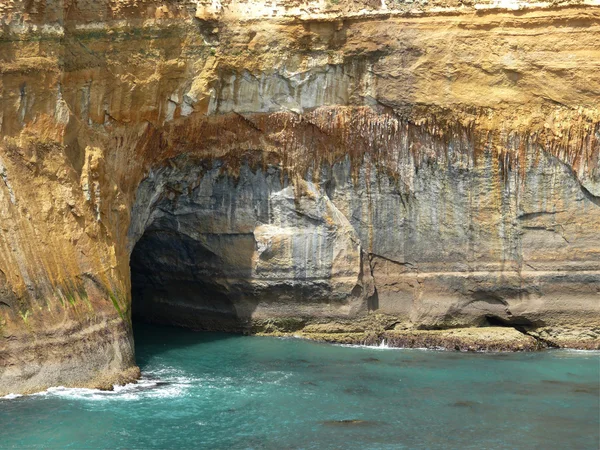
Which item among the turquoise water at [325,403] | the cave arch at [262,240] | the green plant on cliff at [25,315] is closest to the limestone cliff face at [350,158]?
the cave arch at [262,240]

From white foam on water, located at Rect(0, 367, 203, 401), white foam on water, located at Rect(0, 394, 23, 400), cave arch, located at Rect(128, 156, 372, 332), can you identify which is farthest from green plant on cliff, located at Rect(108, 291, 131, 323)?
cave arch, located at Rect(128, 156, 372, 332)

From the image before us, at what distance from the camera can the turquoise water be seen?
1931 centimetres

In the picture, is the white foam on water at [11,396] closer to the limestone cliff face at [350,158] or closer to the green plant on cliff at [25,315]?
the green plant on cliff at [25,315]

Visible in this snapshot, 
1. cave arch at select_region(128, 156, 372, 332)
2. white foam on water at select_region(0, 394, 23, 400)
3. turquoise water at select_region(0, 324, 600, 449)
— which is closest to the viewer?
turquoise water at select_region(0, 324, 600, 449)

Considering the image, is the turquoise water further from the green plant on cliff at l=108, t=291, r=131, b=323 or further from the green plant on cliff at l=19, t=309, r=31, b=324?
the green plant on cliff at l=19, t=309, r=31, b=324

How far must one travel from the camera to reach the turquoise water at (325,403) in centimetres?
1931

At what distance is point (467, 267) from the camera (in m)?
27.5

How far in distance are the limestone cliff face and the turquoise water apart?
6.42 feet

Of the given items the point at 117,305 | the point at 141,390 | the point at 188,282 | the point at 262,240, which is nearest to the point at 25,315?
the point at 117,305

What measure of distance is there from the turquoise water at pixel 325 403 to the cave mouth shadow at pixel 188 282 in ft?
6.66

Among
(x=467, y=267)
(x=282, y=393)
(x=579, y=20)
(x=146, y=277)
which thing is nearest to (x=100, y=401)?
(x=282, y=393)

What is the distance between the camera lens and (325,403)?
21641mm

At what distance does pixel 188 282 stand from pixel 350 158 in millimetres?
5649

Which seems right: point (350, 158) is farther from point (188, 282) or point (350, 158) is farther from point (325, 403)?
point (325, 403)
